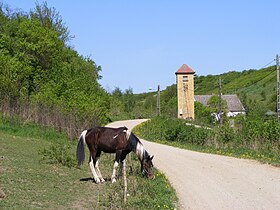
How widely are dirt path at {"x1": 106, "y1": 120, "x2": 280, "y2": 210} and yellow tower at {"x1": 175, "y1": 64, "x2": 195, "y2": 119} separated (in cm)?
4104

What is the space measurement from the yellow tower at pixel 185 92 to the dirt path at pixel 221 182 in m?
41.0

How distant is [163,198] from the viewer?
37.7ft

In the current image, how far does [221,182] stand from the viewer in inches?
582

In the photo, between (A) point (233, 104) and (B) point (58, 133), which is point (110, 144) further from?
(A) point (233, 104)

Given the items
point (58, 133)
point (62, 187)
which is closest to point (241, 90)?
point (58, 133)

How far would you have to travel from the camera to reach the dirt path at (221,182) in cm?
1166

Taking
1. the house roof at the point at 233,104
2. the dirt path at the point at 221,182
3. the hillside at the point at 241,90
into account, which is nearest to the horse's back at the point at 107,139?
the dirt path at the point at 221,182

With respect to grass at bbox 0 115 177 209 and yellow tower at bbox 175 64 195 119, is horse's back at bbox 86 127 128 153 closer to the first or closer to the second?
grass at bbox 0 115 177 209

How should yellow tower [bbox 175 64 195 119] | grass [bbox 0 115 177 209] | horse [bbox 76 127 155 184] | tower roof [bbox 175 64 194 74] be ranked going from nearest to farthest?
1. grass [bbox 0 115 177 209]
2. horse [bbox 76 127 155 184]
3. yellow tower [bbox 175 64 195 119]
4. tower roof [bbox 175 64 194 74]

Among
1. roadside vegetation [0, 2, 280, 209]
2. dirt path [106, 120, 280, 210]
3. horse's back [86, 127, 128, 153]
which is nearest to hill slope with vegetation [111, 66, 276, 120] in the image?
roadside vegetation [0, 2, 280, 209]

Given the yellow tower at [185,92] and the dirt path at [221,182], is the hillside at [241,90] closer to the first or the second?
the yellow tower at [185,92]

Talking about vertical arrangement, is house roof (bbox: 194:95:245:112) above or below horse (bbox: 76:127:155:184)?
above

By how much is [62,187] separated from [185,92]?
52083 mm

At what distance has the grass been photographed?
10102mm
